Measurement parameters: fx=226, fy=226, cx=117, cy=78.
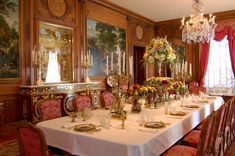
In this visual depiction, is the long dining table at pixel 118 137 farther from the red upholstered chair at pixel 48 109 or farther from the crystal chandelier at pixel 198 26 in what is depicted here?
the crystal chandelier at pixel 198 26

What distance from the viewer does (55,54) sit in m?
5.26

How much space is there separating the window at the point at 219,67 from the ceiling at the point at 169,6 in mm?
1246

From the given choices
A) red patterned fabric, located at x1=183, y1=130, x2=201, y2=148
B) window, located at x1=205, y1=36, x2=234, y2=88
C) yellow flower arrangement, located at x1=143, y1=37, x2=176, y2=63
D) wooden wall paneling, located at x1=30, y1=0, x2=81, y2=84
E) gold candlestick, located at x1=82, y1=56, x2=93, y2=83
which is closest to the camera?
red patterned fabric, located at x1=183, y1=130, x2=201, y2=148

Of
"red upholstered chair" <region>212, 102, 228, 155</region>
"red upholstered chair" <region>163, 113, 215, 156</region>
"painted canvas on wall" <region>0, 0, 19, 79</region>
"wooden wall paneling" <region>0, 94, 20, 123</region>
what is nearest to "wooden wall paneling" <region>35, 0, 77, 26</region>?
"painted canvas on wall" <region>0, 0, 19, 79</region>

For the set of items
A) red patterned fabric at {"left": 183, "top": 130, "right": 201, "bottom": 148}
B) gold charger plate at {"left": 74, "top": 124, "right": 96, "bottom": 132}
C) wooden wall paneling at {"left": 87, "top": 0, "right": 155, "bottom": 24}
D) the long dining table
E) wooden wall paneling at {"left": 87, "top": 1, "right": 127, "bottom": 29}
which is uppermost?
wooden wall paneling at {"left": 87, "top": 0, "right": 155, "bottom": 24}

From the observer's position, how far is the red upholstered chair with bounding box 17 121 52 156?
173 centimetres

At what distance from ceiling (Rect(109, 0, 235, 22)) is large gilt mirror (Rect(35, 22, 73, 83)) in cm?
209

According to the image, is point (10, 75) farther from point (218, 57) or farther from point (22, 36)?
point (218, 57)

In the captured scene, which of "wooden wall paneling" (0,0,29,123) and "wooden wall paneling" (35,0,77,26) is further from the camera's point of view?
"wooden wall paneling" (35,0,77,26)

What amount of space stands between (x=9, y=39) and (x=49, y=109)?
2048mm

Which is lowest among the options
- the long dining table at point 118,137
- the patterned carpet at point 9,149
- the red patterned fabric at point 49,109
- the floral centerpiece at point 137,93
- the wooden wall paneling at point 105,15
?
the patterned carpet at point 9,149

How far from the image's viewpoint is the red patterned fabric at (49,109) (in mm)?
3039

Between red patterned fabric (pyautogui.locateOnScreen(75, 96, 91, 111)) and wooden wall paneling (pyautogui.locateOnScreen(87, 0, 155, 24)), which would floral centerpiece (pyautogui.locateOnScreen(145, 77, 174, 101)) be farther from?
wooden wall paneling (pyautogui.locateOnScreen(87, 0, 155, 24))

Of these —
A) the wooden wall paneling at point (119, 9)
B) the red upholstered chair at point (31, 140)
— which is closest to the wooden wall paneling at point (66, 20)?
the wooden wall paneling at point (119, 9)
